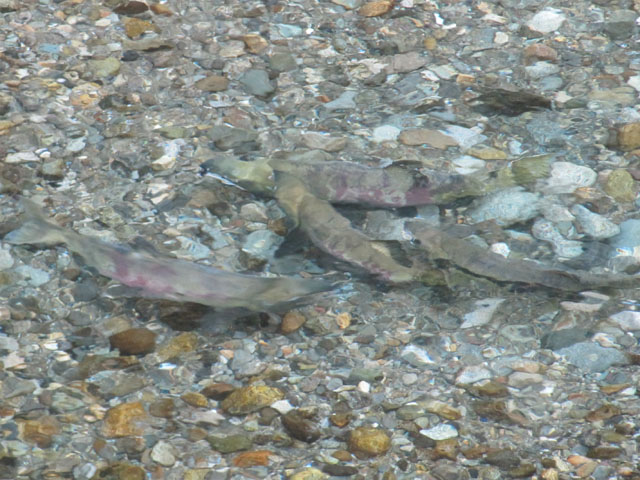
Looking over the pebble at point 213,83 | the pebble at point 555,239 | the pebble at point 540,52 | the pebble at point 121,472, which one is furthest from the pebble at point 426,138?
the pebble at point 121,472

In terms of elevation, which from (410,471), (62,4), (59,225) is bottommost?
(410,471)

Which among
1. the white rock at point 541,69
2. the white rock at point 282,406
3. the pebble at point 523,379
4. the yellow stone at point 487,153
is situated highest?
the white rock at point 541,69

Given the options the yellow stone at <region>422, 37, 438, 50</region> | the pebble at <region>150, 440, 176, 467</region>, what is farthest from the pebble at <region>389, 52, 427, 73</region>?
the pebble at <region>150, 440, 176, 467</region>

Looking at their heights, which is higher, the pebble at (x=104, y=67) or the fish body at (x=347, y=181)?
the pebble at (x=104, y=67)

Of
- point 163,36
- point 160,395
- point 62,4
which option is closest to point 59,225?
point 160,395

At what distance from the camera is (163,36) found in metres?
6.16

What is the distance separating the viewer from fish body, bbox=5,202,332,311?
12.9 feet

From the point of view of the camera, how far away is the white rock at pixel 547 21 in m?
6.23

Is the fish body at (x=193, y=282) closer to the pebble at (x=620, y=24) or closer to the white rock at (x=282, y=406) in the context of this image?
the white rock at (x=282, y=406)

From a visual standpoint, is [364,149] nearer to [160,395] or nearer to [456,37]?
[456,37]

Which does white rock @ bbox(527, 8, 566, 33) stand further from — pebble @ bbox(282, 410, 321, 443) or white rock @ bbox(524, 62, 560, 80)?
pebble @ bbox(282, 410, 321, 443)

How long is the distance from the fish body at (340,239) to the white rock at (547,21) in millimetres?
2750

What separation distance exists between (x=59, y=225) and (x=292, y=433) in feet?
6.01

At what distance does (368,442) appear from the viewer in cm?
349
